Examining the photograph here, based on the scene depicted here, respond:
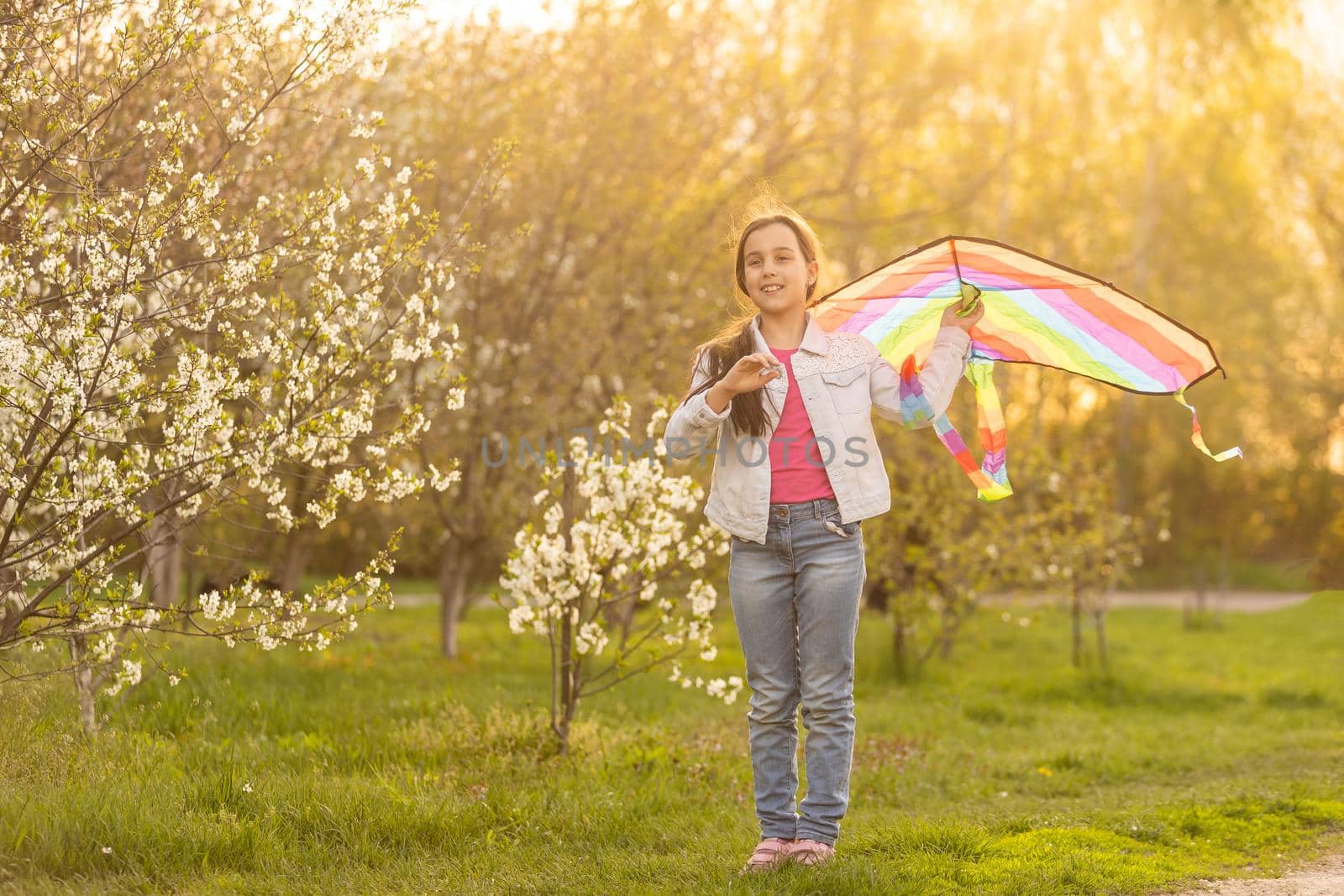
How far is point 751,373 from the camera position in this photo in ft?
12.4

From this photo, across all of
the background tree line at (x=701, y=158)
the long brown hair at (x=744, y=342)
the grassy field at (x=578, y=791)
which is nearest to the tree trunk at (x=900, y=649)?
the grassy field at (x=578, y=791)

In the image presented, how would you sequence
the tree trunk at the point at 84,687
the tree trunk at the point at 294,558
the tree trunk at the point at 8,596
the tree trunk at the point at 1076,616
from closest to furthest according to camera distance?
the tree trunk at the point at 8,596 → the tree trunk at the point at 84,687 → the tree trunk at the point at 1076,616 → the tree trunk at the point at 294,558

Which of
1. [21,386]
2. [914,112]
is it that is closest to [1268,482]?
[914,112]

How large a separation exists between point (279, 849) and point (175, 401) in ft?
5.65

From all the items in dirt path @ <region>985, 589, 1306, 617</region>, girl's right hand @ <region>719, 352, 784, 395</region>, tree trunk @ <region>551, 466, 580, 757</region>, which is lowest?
dirt path @ <region>985, 589, 1306, 617</region>

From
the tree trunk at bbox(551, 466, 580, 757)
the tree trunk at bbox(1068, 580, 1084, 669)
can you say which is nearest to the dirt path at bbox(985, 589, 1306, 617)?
the tree trunk at bbox(1068, 580, 1084, 669)

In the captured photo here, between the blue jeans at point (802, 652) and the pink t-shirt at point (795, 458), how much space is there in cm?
4

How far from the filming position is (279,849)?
4.09 meters

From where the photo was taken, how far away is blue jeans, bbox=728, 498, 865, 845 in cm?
393

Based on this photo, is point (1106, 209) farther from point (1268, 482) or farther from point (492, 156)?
point (492, 156)

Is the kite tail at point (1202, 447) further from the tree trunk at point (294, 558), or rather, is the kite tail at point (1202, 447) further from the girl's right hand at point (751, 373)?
the tree trunk at point (294, 558)

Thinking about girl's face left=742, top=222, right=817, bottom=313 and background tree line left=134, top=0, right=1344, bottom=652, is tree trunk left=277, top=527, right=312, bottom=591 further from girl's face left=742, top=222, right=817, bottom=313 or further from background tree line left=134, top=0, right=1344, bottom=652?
girl's face left=742, top=222, right=817, bottom=313

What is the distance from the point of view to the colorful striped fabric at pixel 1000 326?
4.34 m

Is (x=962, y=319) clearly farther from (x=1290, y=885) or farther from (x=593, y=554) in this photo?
(x=1290, y=885)
